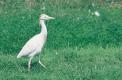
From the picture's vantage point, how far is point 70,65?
37.4 feet

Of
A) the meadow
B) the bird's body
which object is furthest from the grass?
the bird's body

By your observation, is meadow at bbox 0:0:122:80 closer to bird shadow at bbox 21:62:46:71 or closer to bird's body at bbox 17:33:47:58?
bird shadow at bbox 21:62:46:71

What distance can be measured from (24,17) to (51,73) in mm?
3362

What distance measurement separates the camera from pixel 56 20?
14.0m

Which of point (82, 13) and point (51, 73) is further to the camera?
point (82, 13)

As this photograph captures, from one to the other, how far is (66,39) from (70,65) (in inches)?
73.3

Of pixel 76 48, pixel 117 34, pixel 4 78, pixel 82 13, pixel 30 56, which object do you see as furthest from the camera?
pixel 82 13

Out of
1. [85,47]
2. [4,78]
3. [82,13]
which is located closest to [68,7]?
[82,13]

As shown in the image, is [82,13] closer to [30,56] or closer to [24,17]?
[24,17]

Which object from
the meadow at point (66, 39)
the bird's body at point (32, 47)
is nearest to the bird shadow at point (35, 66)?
the meadow at point (66, 39)

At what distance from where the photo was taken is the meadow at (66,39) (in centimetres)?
1091

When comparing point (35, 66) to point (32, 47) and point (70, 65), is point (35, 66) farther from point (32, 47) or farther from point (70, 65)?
point (70, 65)

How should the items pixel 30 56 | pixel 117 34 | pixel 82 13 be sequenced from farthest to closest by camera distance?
pixel 82 13
pixel 117 34
pixel 30 56

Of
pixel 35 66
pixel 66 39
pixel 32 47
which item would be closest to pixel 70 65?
pixel 35 66
